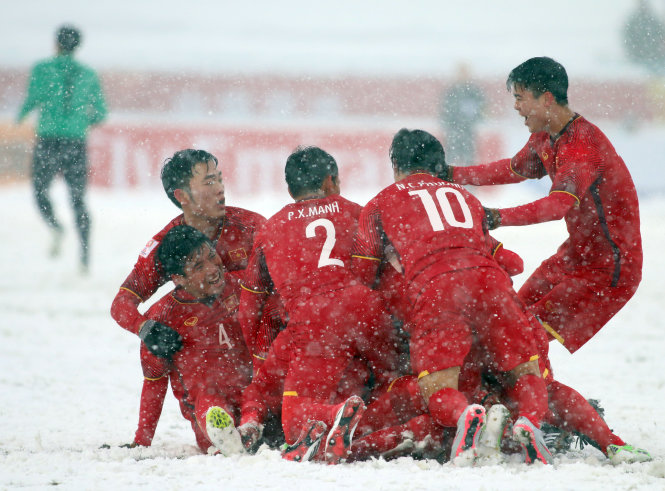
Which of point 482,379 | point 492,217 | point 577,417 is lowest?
point 577,417

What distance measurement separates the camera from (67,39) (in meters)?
8.38

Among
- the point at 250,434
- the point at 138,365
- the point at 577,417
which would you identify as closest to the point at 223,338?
the point at 250,434

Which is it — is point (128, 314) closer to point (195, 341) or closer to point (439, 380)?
point (195, 341)

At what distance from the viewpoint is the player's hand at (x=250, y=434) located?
3.21m

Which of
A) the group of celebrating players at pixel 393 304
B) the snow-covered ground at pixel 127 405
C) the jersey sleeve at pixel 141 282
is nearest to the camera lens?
the snow-covered ground at pixel 127 405

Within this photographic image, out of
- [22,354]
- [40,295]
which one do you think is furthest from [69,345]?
[40,295]

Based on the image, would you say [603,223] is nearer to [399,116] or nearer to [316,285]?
[316,285]

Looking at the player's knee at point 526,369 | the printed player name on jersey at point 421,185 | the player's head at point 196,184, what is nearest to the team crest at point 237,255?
the player's head at point 196,184

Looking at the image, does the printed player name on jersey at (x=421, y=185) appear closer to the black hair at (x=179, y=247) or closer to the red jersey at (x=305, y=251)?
the red jersey at (x=305, y=251)

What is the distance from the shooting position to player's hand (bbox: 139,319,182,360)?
351cm

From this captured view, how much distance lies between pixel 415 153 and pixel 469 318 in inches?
30.6

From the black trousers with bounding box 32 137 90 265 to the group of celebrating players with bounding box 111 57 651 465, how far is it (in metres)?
4.53

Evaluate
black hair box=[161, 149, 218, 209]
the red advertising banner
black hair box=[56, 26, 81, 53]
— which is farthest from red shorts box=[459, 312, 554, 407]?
the red advertising banner

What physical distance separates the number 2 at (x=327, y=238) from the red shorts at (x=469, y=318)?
45cm
